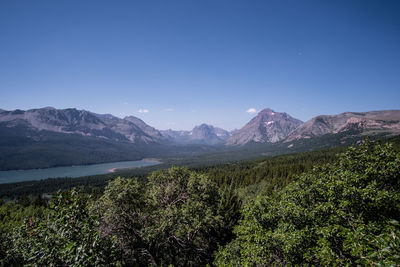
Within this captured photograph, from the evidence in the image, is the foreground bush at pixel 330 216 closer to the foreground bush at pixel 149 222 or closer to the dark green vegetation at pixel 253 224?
the dark green vegetation at pixel 253 224

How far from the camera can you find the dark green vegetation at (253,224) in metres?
7.14

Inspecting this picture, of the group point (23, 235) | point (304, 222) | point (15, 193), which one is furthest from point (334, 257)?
point (15, 193)

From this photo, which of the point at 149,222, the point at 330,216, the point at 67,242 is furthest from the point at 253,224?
the point at 67,242

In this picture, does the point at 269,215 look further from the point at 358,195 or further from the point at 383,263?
the point at 383,263

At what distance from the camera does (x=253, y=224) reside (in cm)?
1427

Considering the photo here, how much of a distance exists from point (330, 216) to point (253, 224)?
17.1 feet

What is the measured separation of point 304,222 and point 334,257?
4.81 m

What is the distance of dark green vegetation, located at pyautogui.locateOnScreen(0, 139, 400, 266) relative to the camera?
7145 mm

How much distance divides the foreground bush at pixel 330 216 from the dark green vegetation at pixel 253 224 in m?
0.07

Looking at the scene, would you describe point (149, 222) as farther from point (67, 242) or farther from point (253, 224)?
point (67, 242)

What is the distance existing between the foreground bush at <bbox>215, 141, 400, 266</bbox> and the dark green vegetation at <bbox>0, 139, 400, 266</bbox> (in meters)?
0.07

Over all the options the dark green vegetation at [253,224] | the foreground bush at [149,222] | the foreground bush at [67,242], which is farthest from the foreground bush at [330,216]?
the foreground bush at [67,242]

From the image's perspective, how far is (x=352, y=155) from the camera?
17188 mm

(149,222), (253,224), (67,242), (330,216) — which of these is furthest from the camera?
(149,222)
